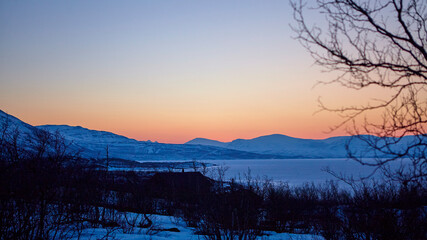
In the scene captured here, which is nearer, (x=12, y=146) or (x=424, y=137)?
(x=424, y=137)

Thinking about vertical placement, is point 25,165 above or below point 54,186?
above

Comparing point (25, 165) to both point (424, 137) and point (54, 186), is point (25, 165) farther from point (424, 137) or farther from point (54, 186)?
point (424, 137)

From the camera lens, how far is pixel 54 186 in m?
5.53

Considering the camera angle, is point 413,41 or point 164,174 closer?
point 413,41

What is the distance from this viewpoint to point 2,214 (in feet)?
15.8

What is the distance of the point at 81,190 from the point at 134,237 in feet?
6.16

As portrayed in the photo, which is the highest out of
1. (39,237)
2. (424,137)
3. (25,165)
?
(424,137)

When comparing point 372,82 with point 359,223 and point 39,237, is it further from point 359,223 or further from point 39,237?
point 39,237

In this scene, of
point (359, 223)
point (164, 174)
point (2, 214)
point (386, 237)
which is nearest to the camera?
point (2, 214)

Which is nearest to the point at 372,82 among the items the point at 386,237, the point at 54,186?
the point at 386,237

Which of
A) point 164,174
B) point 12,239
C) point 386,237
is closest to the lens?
point 12,239

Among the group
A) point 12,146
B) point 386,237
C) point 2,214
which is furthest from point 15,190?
point 386,237

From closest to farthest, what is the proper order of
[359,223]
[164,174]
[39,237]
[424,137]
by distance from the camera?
[424,137], [39,237], [359,223], [164,174]

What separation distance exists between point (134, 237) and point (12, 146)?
161 inches
